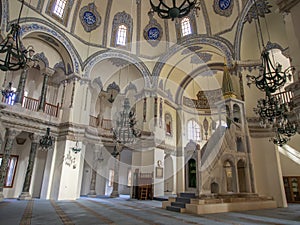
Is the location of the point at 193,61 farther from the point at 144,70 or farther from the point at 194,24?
the point at 144,70

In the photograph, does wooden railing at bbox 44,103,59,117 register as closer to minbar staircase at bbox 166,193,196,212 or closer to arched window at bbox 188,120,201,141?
minbar staircase at bbox 166,193,196,212

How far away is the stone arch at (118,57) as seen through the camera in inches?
503

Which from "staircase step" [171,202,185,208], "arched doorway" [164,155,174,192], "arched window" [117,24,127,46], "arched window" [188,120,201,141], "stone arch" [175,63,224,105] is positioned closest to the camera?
"staircase step" [171,202,185,208]

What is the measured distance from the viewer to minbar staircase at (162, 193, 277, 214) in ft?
22.0

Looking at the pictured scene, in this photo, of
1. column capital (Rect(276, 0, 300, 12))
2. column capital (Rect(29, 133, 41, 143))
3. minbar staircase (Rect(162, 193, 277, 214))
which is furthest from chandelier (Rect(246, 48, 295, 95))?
column capital (Rect(29, 133, 41, 143))

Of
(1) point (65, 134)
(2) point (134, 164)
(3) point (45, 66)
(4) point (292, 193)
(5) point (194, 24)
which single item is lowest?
(4) point (292, 193)

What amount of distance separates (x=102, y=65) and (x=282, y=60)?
1180 centimetres

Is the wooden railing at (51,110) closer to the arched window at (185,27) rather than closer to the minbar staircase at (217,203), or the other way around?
the minbar staircase at (217,203)

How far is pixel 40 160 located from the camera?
40.3 ft

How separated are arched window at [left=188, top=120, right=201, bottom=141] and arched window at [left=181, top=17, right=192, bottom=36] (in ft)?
23.5

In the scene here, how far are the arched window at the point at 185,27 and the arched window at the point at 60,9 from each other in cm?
720

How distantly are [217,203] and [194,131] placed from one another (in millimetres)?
10904

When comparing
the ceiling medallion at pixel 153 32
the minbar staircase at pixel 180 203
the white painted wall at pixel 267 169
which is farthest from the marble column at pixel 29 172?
the white painted wall at pixel 267 169

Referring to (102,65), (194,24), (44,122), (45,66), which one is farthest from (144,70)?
(44,122)
